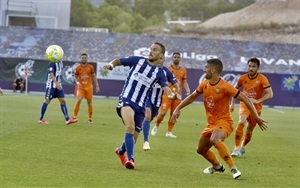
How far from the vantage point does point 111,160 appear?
13.4 meters

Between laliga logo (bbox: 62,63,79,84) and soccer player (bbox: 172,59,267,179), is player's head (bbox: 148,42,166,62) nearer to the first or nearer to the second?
soccer player (bbox: 172,59,267,179)

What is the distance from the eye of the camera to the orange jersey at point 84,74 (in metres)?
23.4

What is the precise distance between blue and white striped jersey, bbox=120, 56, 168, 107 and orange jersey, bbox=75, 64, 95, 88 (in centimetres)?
1087

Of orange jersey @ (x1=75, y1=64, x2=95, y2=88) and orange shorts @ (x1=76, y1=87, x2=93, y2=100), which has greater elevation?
orange jersey @ (x1=75, y1=64, x2=95, y2=88)

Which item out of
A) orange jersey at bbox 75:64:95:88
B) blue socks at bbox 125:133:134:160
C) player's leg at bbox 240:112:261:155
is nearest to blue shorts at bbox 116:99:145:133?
blue socks at bbox 125:133:134:160

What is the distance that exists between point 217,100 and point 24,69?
36.4m

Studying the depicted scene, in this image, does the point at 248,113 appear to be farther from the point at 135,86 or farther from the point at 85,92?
the point at 85,92

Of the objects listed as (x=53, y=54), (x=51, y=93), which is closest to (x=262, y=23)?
(x=51, y=93)

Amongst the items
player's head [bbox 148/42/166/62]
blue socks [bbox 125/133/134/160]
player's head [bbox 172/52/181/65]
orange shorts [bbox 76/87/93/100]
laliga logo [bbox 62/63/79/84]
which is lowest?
laliga logo [bbox 62/63/79/84]

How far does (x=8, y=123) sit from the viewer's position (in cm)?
2092

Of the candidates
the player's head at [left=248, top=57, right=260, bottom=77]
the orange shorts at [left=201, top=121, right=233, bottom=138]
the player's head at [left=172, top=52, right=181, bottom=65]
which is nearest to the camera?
the orange shorts at [left=201, top=121, right=233, bottom=138]

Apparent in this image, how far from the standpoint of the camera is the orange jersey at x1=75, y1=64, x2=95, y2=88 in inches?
921

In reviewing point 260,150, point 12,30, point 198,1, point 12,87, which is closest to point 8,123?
point 260,150

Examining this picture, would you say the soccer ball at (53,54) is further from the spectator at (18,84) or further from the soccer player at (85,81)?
the spectator at (18,84)
